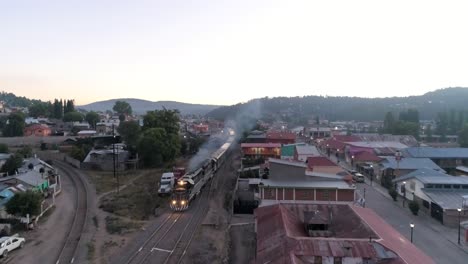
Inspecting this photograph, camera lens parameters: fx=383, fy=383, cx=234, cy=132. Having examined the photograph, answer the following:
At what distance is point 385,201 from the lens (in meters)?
29.9

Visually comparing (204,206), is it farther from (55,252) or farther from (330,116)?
(330,116)

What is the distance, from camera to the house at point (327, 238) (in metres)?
13.3

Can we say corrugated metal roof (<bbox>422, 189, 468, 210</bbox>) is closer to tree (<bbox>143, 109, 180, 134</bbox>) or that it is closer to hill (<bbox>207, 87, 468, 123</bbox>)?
tree (<bbox>143, 109, 180, 134</bbox>)

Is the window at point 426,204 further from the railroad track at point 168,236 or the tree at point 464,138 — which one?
the tree at point 464,138

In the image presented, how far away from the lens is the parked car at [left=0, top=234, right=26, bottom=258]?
56.6 feet

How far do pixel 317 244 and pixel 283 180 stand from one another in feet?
38.7

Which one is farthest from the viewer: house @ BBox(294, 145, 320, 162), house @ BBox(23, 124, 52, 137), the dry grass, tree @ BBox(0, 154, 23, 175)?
house @ BBox(23, 124, 52, 137)

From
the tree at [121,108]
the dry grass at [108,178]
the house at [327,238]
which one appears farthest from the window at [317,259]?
the tree at [121,108]

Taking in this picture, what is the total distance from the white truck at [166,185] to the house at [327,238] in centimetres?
1073

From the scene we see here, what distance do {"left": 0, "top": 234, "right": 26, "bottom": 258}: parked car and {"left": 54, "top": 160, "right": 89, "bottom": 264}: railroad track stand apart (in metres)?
2.01

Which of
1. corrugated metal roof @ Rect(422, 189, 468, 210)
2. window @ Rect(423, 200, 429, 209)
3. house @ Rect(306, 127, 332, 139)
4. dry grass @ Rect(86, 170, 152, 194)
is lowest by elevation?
window @ Rect(423, 200, 429, 209)

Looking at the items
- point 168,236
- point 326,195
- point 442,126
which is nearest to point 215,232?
point 168,236

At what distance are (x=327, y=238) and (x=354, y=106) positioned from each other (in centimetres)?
14400

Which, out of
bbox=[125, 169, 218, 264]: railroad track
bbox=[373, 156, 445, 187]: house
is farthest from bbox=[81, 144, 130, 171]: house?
bbox=[373, 156, 445, 187]: house
